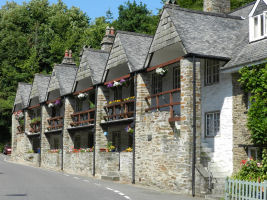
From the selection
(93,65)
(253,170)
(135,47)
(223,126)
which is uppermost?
(135,47)

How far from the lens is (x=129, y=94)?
32.2m

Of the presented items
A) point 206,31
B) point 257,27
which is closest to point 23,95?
point 206,31

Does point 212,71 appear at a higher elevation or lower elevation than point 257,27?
lower

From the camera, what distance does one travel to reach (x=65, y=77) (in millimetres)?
41625

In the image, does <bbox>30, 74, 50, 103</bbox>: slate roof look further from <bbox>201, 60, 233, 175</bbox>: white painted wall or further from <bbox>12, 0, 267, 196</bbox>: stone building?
<bbox>201, 60, 233, 175</bbox>: white painted wall

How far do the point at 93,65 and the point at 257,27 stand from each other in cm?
1534

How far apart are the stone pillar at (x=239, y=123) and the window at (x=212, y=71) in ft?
4.97

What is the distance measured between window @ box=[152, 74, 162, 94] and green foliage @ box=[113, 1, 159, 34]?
26.3 meters

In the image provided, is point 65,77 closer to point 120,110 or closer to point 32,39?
point 120,110

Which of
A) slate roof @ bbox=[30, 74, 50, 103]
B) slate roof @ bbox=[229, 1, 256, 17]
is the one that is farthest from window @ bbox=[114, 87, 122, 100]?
slate roof @ bbox=[30, 74, 50, 103]

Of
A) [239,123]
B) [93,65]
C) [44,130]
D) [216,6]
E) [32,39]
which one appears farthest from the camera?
[32,39]

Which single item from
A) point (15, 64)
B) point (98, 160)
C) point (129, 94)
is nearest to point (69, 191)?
point (98, 160)

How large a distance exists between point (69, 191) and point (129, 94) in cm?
1440

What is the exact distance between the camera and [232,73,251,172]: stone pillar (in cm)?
2147
